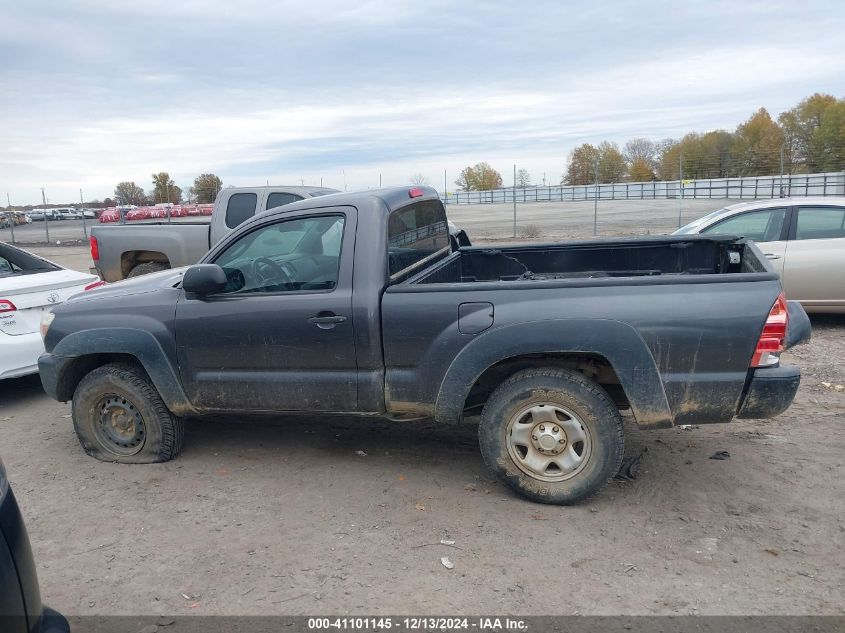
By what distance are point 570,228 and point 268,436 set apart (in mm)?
22098

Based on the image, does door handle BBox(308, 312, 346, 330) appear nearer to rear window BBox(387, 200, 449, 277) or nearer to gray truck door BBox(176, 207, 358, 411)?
gray truck door BBox(176, 207, 358, 411)

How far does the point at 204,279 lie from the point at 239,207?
233 inches

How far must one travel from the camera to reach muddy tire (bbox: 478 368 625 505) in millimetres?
4059

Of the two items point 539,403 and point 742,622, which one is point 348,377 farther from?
→ point 742,622

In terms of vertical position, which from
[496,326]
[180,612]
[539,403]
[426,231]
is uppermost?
[426,231]

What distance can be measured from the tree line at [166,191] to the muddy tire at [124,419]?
817 inches

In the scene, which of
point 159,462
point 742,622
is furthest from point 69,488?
point 742,622

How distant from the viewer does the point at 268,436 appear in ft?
18.4

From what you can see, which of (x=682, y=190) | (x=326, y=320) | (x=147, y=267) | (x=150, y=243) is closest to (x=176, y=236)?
(x=150, y=243)

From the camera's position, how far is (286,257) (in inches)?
189

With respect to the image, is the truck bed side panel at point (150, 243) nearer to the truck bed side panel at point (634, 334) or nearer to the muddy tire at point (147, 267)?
the muddy tire at point (147, 267)

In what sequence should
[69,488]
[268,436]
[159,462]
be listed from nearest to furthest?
[69,488] → [159,462] → [268,436]

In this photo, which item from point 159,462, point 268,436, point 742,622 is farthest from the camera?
point 268,436

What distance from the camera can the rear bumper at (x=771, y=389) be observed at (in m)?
3.87
